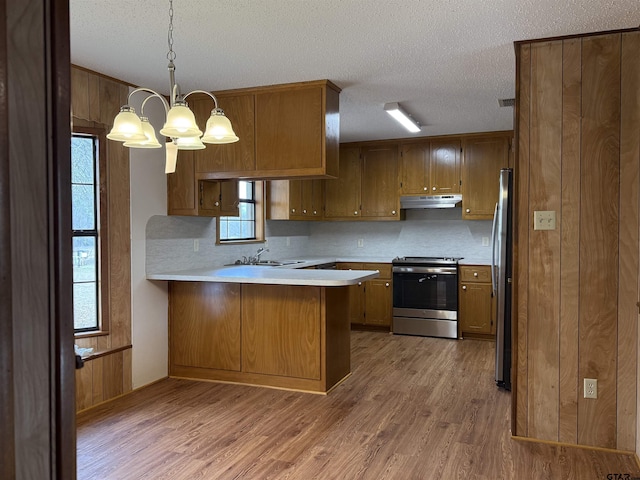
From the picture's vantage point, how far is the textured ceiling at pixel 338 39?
2555 millimetres

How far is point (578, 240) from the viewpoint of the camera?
2.95 m

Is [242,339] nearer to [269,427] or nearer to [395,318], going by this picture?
[269,427]

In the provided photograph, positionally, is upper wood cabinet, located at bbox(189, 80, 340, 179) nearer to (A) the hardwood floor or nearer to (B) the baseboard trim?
(A) the hardwood floor

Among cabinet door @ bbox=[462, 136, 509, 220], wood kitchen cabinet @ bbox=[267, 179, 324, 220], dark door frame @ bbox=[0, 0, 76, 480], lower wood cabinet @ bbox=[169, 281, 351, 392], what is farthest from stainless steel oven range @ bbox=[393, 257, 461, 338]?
dark door frame @ bbox=[0, 0, 76, 480]

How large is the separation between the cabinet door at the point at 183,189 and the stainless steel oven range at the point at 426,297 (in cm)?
271

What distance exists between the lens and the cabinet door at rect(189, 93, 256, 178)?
4.05 m

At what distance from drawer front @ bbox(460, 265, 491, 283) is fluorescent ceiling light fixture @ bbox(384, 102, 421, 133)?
1.64 metres

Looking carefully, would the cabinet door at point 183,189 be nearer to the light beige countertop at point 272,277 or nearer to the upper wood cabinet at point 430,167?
the light beige countertop at point 272,277

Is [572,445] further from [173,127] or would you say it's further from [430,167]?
[430,167]

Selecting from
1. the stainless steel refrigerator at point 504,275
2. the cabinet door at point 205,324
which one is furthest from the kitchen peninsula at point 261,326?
the stainless steel refrigerator at point 504,275

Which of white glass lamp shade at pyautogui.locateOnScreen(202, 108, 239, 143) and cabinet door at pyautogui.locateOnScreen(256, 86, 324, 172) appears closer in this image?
white glass lamp shade at pyautogui.locateOnScreen(202, 108, 239, 143)

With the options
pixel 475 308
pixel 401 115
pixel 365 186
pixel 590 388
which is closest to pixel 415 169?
pixel 365 186

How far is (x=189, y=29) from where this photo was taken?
9.23 ft

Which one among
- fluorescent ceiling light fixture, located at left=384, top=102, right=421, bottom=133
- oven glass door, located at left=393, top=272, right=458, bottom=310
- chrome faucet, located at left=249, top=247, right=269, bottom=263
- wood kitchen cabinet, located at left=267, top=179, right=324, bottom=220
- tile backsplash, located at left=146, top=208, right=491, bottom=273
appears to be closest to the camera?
fluorescent ceiling light fixture, located at left=384, top=102, right=421, bottom=133
